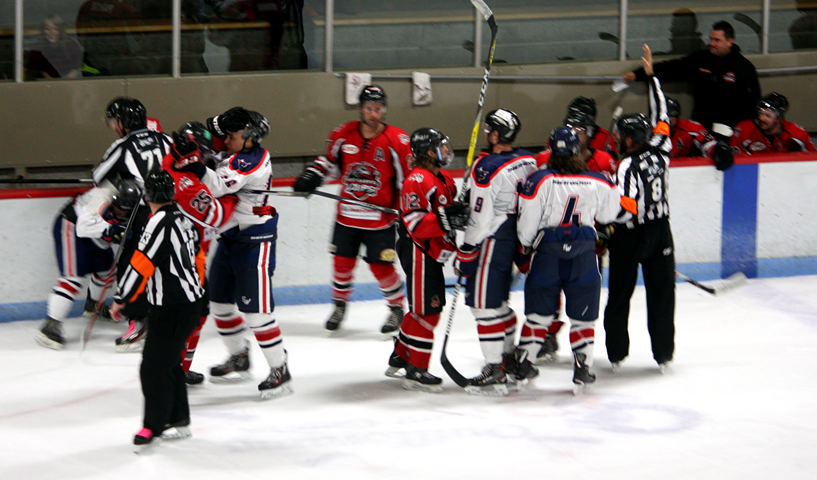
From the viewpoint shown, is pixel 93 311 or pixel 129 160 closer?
pixel 129 160

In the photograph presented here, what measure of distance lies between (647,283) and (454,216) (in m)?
1.09

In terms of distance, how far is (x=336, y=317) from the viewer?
4793mm

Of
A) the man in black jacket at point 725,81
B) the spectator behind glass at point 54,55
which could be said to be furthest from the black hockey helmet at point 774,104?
the spectator behind glass at point 54,55

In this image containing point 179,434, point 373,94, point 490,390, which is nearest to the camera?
point 179,434

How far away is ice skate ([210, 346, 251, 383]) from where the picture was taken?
3984mm

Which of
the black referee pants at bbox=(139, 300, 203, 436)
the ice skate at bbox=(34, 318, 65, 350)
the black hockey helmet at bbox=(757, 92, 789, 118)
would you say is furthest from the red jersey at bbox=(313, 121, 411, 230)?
the black hockey helmet at bbox=(757, 92, 789, 118)

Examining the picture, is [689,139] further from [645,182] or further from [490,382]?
[490,382]

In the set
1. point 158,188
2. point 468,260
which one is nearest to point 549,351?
point 468,260

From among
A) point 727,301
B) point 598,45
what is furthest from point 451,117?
point 727,301

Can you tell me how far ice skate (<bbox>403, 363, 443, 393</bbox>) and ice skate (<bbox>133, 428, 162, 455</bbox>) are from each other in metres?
1.15

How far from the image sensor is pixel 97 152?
6070 millimetres

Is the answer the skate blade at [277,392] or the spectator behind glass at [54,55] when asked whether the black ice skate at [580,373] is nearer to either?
the skate blade at [277,392]

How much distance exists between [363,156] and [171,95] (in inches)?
84.0

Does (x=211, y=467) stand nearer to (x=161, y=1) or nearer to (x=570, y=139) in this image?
(x=570, y=139)
